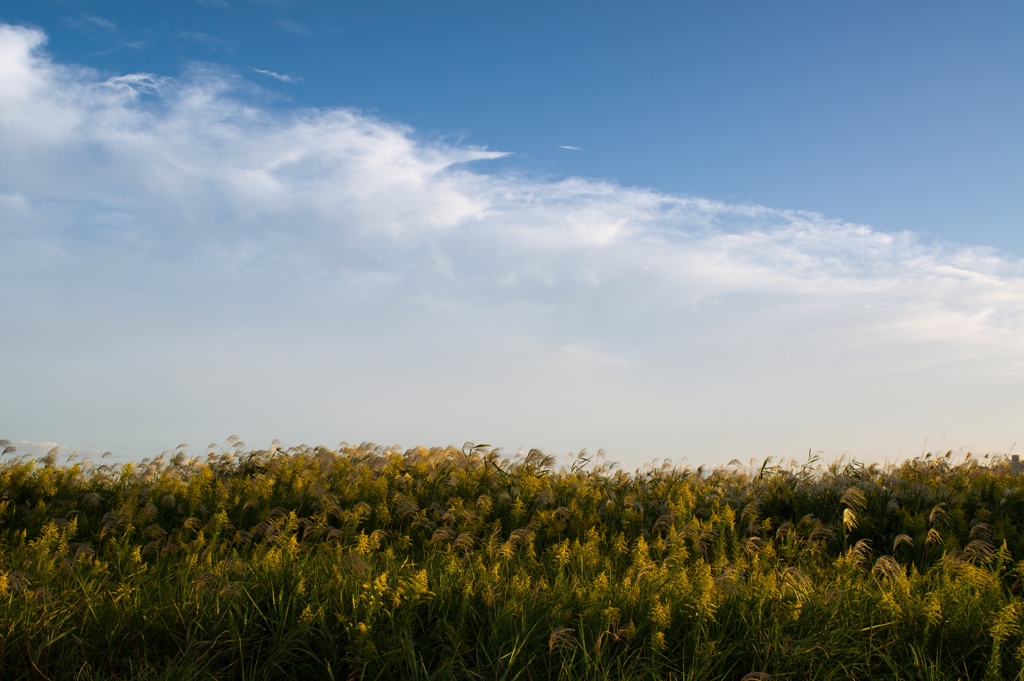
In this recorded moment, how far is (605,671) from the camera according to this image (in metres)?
5.27

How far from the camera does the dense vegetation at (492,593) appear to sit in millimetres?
5617

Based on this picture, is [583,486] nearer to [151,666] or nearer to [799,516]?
[799,516]

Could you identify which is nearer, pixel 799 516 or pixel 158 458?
pixel 799 516

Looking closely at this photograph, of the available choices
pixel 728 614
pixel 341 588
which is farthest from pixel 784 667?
A: pixel 341 588

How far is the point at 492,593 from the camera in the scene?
20.1 feet

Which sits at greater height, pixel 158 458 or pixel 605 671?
pixel 158 458

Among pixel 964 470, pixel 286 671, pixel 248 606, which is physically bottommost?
pixel 286 671

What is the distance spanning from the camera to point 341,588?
6.14 metres

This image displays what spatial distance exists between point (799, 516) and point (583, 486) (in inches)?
120

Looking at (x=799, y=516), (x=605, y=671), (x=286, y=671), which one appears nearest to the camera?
(x=605, y=671)

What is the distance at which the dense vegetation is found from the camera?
5617 mm

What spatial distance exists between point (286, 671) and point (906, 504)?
912 centimetres

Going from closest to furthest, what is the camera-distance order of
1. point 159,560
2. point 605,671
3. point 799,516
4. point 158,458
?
point 605,671 < point 159,560 < point 799,516 < point 158,458

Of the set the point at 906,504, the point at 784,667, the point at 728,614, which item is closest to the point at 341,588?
the point at 728,614
